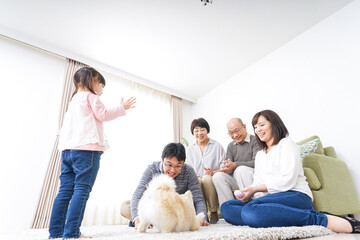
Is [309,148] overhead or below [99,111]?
below

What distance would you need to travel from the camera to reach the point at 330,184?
1.94 m

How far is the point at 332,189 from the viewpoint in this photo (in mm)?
1934

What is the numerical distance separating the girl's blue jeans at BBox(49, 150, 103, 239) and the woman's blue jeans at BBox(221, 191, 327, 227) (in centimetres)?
100

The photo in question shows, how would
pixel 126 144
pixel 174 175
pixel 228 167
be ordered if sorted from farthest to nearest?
pixel 126 144 < pixel 228 167 < pixel 174 175

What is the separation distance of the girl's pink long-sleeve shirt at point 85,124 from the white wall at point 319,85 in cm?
243

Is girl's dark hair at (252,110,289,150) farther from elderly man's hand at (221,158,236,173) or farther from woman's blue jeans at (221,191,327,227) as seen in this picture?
elderly man's hand at (221,158,236,173)

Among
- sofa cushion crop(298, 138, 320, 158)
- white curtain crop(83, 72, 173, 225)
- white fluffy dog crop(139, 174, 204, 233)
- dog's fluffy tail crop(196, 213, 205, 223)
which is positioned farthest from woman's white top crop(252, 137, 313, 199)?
white curtain crop(83, 72, 173, 225)

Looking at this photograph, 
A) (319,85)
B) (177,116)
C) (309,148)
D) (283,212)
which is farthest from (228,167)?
(177,116)

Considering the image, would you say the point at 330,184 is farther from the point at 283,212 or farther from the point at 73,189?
the point at 73,189

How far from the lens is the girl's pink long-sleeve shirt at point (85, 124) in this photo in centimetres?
142

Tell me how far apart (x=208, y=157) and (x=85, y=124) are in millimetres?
1528

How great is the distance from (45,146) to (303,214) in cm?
304

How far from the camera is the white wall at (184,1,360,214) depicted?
252 centimetres

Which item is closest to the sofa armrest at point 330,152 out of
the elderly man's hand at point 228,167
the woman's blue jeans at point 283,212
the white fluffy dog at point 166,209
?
the elderly man's hand at point 228,167
